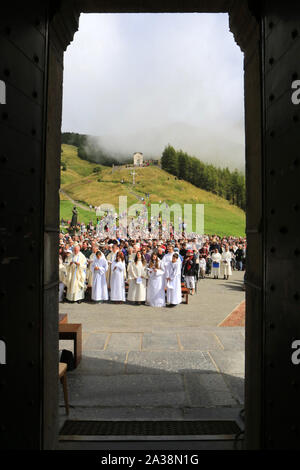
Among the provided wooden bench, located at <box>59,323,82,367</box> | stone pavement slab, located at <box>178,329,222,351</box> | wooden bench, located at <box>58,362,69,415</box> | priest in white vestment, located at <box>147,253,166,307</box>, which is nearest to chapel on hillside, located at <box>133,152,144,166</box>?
priest in white vestment, located at <box>147,253,166,307</box>

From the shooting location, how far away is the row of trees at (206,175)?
8969 cm

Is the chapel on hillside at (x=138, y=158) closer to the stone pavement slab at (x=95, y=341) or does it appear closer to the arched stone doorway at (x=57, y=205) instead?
the stone pavement slab at (x=95, y=341)

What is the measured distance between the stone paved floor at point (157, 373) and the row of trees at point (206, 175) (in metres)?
82.3

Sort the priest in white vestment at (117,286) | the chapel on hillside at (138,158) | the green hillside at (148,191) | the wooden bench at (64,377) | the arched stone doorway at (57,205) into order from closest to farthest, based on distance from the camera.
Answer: the arched stone doorway at (57,205)
the wooden bench at (64,377)
the priest in white vestment at (117,286)
the green hillside at (148,191)
the chapel on hillside at (138,158)

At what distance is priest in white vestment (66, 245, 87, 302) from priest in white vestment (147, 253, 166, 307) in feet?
7.51

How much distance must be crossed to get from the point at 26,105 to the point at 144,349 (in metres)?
5.04

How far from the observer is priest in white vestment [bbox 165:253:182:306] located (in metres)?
11.8

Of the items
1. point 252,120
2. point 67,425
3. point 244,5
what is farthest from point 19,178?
point 67,425

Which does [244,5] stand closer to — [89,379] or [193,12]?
[193,12]

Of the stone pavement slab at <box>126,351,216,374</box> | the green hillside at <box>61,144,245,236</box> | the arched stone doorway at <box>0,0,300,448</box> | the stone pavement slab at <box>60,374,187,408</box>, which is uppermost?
the green hillside at <box>61,144,245,236</box>

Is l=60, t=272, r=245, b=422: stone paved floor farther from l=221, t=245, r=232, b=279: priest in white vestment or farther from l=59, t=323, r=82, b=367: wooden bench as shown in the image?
l=221, t=245, r=232, b=279: priest in white vestment

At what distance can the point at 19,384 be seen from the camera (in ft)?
7.97

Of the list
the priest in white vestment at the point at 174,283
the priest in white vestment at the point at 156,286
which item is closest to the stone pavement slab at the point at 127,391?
the priest in white vestment at the point at 174,283

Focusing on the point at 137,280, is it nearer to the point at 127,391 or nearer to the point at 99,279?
the point at 99,279
